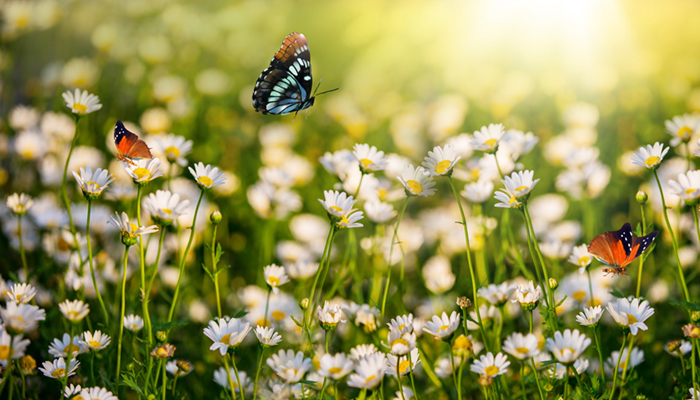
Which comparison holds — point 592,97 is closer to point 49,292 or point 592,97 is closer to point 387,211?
point 387,211

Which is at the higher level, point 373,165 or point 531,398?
point 373,165

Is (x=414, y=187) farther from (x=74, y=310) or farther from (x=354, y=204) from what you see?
(x=74, y=310)

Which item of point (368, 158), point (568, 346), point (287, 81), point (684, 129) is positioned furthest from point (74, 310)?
point (684, 129)

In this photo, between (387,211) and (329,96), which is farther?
(329,96)

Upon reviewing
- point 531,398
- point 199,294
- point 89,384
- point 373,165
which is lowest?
point 531,398

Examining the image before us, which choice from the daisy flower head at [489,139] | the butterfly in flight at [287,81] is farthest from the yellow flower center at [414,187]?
the butterfly in flight at [287,81]

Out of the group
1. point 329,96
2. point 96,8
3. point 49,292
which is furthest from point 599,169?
point 96,8

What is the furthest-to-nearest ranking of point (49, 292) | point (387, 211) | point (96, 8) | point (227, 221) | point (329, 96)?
point (96, 8), point (329, 96), point (227, 221), point (49, 292), point (387, 211)
